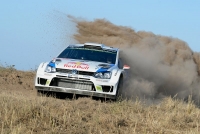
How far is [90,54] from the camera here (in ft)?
39.8

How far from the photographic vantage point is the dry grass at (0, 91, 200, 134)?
677 cm

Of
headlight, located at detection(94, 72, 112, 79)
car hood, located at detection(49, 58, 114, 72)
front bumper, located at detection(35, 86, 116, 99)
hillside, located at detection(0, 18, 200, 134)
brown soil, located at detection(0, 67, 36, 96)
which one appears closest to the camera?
hillside, located at detection(0, 18, 200, 134)

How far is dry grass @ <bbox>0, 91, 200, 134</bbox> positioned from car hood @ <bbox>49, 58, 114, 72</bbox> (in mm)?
1531

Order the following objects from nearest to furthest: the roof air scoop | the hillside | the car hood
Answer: the hillside < the car hood < the roof air scoop

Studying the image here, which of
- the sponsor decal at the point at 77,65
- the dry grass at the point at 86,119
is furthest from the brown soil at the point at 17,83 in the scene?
the dry grass at the point at 86,119

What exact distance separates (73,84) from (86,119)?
3.03m

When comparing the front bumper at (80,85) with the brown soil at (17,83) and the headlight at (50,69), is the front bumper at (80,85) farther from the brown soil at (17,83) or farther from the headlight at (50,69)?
the brown soil at (17,83)

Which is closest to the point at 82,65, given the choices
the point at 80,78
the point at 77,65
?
the point at 77,65

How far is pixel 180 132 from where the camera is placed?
7.64 meters

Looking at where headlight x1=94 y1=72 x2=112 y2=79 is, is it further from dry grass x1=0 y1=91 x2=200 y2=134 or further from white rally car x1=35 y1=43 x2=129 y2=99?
dry grass x1=0 y1=91 x2=200 y2=134

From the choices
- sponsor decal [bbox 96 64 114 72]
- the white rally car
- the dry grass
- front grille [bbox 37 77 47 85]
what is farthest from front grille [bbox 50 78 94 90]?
the dry grass

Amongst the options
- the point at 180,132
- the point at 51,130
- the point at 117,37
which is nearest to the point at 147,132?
the point at 180,132

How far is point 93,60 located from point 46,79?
Result: 4.98ft

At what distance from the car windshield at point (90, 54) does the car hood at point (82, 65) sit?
577 mm
